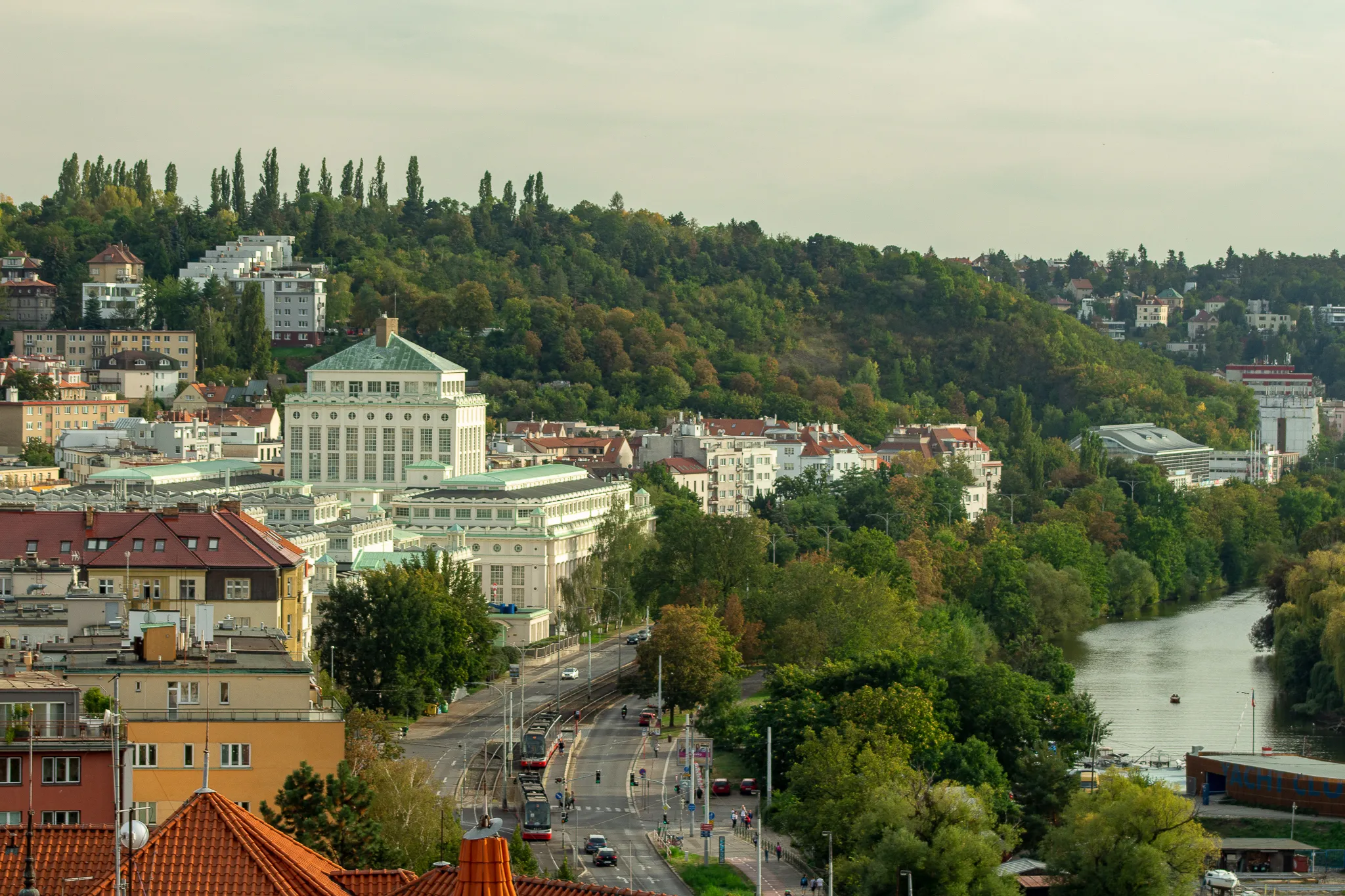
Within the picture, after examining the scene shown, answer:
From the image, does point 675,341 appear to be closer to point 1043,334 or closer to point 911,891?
point 1043,334

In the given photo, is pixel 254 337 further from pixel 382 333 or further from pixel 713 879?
pixel 713 879

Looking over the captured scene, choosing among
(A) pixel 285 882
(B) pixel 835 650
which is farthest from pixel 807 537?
(A) pixel 285 882

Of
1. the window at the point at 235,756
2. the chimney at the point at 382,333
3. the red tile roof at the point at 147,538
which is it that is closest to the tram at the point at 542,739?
the red tile roof at the point at 147,538

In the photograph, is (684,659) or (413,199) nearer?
(684,659)

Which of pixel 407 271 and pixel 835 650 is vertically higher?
pixel 407 271

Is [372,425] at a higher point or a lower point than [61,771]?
higher

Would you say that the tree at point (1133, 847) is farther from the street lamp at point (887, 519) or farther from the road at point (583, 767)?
the street lamp at point (887, 519)

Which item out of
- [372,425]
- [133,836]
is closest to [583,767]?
[133,836]
